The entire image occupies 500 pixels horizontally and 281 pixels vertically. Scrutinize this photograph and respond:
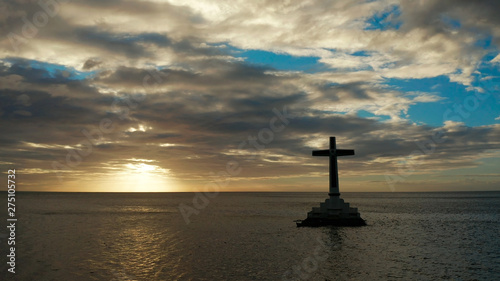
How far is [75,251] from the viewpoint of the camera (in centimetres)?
3784

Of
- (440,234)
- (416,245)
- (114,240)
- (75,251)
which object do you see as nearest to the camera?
(75,251)

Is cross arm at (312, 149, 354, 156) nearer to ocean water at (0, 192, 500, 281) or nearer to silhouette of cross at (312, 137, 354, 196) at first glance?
silhouette of cross at (312, 137, 354, 196)

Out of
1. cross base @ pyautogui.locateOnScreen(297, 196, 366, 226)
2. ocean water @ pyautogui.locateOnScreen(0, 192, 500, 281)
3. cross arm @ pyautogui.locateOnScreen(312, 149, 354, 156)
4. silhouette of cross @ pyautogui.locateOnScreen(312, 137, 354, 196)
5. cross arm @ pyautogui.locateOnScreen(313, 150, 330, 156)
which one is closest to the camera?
ocean water @ pyautogui.locateOnScreen(0, 192, 500, 281)

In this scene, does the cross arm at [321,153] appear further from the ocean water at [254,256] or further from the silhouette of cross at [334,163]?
the ocean water at [254,256]

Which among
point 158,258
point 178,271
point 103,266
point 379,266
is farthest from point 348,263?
point 103,266

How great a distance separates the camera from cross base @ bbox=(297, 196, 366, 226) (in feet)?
199

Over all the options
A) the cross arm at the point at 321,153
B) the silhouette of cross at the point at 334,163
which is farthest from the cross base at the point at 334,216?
the cross arm at the point at 321,153

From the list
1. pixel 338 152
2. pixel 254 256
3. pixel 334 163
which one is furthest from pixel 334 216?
pixel 254 256

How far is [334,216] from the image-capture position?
60.7 m

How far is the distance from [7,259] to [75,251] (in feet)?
21.3

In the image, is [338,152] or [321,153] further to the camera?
[321,153]

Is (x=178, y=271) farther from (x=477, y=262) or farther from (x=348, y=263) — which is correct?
(x=477, y=262)

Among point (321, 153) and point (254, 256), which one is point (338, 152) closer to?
point (321, 153)

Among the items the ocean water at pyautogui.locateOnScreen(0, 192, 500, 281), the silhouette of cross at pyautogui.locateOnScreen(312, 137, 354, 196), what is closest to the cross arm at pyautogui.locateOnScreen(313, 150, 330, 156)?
the silhouette of cross at pyautogui.locateOnScreen(312, 137, 354, 196)
